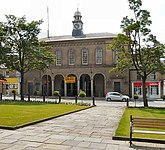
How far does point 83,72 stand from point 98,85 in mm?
4446

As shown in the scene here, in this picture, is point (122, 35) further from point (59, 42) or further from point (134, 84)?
point (59, 42)

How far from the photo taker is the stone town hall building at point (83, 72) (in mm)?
45344

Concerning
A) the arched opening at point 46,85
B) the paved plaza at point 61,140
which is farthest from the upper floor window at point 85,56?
the paved plaza at point 61,140

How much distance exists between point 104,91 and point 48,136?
39246 mm

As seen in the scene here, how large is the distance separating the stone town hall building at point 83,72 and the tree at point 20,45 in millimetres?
17211

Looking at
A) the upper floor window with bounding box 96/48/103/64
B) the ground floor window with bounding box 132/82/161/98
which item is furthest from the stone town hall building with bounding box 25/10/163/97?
the ground floor window with bounding box 132/82/161/98

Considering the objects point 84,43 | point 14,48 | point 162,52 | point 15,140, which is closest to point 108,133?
point 15,140

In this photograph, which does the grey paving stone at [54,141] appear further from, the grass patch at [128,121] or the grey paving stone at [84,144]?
the grass patch at [128,121]

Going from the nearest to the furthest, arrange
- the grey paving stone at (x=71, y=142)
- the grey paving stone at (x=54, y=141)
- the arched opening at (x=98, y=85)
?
the grey paving stone at (x=71, y=142) → the grey paving stone at (x=54, y=141) → the arched opening at (x=98, y=85)

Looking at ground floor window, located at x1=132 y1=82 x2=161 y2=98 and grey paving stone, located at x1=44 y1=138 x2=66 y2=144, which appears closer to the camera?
grey paving stone, located at x1=44 y1=138 x2=66 y2=144

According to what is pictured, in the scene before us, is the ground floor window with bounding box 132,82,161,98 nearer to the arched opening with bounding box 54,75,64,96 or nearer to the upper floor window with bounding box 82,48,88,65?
the upper floor window with bounding box 82,48,88,65

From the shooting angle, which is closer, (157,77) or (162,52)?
(162,52)

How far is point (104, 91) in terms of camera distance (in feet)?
155

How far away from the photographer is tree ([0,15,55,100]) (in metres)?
29.7
